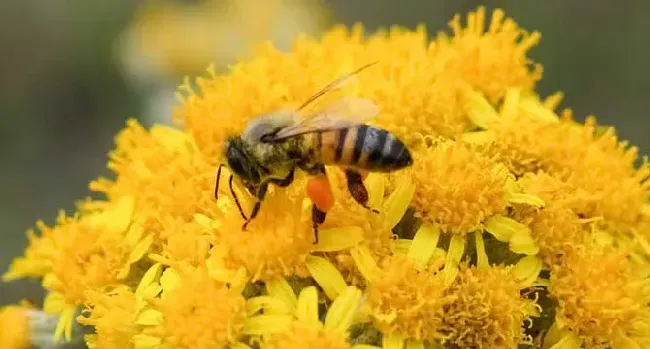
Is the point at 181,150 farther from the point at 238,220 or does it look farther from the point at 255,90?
the point at 238,220

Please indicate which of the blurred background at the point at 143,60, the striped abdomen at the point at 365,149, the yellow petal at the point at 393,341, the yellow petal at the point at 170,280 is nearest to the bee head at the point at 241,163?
the striped abdomen at the point at 365,149

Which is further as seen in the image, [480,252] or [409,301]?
[480,252]

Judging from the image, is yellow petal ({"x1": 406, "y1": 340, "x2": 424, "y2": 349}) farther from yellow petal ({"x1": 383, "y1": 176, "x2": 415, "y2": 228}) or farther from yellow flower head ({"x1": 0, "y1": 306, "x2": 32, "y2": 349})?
yellow flower head ({"x1": 0, "y1": 306, "x2": 32, "y2": 349})

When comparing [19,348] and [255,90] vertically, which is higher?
[255,90]

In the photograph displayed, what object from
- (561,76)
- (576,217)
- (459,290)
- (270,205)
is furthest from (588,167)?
(561,76)

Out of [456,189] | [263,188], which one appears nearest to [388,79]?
[456,189]

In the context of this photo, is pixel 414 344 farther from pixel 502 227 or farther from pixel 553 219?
pixel 553 219

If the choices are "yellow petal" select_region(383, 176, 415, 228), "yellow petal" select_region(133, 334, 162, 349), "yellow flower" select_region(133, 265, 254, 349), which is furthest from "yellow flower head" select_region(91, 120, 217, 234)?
"yellow petal" select_region(383, 176, 415, 228)
